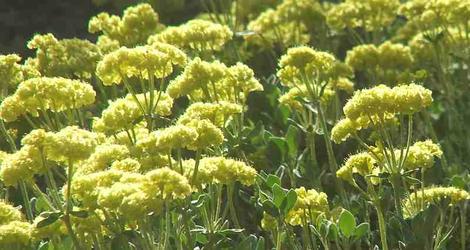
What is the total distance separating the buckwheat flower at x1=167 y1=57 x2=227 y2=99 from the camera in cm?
653

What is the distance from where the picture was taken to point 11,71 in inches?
269

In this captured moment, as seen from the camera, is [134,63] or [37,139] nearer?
[37,139]

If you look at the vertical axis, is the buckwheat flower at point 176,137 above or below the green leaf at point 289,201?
above

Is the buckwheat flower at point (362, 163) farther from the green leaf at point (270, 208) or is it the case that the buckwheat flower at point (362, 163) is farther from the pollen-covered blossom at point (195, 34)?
the pollen-covered blossom at point (195, 34)

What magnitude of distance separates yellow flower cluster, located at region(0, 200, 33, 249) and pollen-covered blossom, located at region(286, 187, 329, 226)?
63.3 inches

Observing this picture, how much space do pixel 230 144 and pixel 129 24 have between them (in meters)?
2.20

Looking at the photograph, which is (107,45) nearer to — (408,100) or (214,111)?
(214,111)

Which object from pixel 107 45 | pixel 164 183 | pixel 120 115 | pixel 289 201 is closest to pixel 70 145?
pixel 164 183

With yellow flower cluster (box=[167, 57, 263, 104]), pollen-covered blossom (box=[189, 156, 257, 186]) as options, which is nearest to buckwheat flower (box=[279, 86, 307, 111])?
yellow flower cluster (box=[167, 57, 263, 104])

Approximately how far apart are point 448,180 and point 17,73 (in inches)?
127

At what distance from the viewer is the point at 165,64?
237 inches

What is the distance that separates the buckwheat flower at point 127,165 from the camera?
5184 millimetres

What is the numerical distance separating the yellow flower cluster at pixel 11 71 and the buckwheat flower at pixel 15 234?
179 centimetres

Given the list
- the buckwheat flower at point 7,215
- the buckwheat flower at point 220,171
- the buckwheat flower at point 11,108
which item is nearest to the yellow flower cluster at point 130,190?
the buckwheat flower at point 220,171
